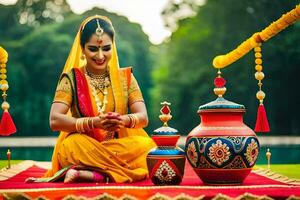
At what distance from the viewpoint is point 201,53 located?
30266 mm

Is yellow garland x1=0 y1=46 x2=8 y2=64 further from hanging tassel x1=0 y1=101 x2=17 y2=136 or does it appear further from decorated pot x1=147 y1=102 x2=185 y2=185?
decorated pot x1=147 y1=102 x2=185 y2=185

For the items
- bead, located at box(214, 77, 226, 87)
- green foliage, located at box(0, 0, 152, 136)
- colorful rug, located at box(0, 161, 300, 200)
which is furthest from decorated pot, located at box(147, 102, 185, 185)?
green foliage, located at box(0, 0, 152, 136)

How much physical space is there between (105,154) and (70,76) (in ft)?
1.92

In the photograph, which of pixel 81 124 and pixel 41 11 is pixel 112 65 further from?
pixel 41 11

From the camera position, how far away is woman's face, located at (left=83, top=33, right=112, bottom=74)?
4391 millimetres

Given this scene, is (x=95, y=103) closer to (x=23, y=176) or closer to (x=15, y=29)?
(x=23, y=176)

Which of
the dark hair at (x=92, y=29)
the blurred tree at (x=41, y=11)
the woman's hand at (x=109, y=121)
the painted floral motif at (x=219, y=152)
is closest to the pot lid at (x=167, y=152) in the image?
the painted floral motif at (x=219, y=152)

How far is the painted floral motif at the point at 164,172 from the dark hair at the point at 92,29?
1.02 meters

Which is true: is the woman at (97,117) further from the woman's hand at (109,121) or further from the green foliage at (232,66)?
the green foliage at (232,66)

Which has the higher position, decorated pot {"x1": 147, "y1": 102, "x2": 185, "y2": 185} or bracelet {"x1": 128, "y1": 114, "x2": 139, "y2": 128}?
bracelet {"x1": 128, "y1": 114, "x2": 139, "y2": 128}

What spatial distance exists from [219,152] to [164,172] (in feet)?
1.01

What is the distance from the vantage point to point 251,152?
12.6ft

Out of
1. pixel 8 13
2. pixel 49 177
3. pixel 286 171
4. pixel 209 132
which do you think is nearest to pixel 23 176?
pixel 49 177

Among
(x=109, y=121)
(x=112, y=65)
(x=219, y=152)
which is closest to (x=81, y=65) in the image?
(x=112, y=65)
